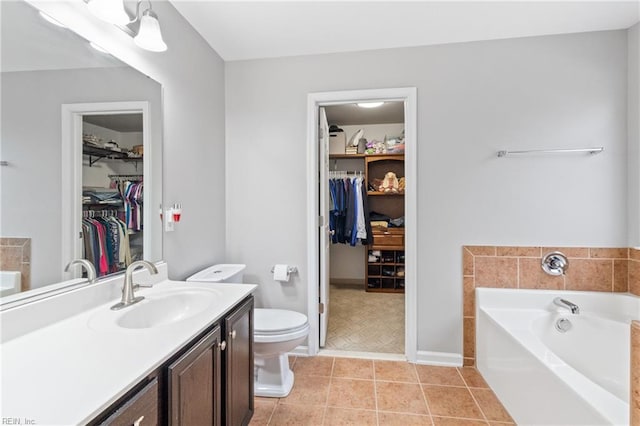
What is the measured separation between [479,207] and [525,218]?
32 cm

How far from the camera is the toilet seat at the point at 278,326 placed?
1643 mm

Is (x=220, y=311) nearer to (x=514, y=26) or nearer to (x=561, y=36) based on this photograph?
(x=514, y=26)

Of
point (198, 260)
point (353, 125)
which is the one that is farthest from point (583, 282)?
point (353, 125)

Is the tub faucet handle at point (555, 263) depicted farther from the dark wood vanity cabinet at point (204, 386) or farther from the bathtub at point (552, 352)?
the dark wood vanity cabinet at point (204, 386)

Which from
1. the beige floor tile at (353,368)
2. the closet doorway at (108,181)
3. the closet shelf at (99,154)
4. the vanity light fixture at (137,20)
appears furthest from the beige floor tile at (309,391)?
the vanity light fixture at (137,20)

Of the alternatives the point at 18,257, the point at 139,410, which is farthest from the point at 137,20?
the point at 139,410

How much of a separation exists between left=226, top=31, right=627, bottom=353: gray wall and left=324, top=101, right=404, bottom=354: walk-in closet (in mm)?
1109

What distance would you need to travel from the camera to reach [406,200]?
2123 mm

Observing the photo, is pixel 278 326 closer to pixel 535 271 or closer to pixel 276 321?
pixel 276 321

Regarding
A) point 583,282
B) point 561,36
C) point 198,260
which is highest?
point 561,36

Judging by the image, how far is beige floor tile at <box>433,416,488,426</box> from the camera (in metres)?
1.52

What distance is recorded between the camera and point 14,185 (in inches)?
36.0

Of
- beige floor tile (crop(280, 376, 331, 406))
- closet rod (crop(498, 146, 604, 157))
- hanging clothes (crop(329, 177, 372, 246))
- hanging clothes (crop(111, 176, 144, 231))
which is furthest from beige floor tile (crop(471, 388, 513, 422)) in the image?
hanging clothes (crop(111, 176, 144, 231))

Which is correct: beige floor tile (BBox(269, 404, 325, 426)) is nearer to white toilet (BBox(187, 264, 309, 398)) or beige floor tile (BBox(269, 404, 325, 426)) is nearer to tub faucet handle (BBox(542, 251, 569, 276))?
white toilet (BBox(187, 264, 309, 398))
